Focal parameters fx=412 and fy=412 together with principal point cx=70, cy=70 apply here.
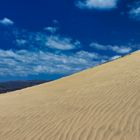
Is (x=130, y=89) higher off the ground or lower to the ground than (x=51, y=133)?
higher

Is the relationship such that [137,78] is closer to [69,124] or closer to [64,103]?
[64,103]

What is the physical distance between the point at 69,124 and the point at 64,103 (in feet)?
11.6

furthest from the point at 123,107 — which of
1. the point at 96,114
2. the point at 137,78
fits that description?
the point at 137,78

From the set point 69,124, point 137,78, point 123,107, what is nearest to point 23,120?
point 69,124

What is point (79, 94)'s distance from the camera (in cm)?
1584

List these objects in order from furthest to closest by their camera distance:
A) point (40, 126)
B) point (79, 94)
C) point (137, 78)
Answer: point (137, 78), point (79, 94), point (40, 126)

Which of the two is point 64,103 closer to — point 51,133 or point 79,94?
point 79,94

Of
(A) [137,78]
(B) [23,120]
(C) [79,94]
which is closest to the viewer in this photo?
(B) [23,120]

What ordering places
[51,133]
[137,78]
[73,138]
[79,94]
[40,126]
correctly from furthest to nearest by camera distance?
[137,78], [79,94], [40,126], [51,133], [73,138]

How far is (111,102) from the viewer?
12.7 meters

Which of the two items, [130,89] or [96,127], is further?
[130,89]

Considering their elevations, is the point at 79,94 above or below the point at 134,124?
above

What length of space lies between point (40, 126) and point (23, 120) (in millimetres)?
1320

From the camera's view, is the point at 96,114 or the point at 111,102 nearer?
the point at 96,114
